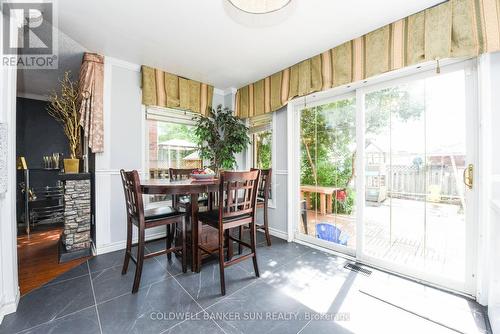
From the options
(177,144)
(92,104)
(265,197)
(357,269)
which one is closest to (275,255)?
(265,197)

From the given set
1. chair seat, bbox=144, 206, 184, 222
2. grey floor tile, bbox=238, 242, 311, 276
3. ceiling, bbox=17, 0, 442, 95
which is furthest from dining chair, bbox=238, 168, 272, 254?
ceiling, bbox=17, 0, 442, 95

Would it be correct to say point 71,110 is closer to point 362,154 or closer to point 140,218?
point 140,218

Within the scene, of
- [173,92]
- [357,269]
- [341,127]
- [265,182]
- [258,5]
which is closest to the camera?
[258,5]

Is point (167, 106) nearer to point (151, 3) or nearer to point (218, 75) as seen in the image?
point (218, 75)

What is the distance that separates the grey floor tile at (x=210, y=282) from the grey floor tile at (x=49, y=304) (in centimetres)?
75

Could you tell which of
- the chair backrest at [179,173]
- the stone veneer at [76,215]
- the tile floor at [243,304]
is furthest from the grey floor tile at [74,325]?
the chair backrest at [179,173]

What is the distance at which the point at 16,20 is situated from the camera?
1646mm

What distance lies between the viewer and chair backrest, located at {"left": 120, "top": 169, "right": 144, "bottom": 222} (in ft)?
5.73

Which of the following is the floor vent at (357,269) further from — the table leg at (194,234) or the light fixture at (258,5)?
the light fixture at (258,5)

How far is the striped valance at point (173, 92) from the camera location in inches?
114

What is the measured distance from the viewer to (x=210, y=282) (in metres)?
1.92

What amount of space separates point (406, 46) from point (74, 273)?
3.89 metres

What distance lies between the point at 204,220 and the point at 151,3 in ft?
6.46

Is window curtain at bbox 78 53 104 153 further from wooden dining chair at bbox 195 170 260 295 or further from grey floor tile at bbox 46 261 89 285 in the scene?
wooden dining chair at bbox 195 170 260 295
